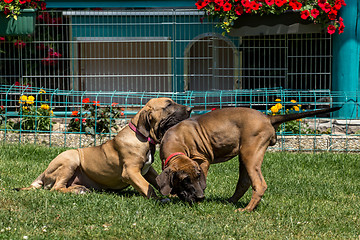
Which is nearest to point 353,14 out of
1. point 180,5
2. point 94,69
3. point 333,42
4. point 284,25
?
point 333,42

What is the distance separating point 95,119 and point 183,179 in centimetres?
518

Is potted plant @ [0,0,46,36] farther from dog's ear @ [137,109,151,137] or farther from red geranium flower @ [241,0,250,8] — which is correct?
dog's ear @ [137,109,151,137]

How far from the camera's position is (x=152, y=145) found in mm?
6148

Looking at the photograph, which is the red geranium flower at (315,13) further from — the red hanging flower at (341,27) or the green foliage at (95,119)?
the green foliage at (95,119)

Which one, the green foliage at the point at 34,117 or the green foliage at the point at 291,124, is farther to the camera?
the green foliage at the point at 34,117

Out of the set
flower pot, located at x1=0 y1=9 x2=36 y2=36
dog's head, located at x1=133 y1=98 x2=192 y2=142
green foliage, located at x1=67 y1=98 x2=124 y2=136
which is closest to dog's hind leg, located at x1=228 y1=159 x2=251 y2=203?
dog's head, located at x1=133 y1=98 x2=192 y2=142

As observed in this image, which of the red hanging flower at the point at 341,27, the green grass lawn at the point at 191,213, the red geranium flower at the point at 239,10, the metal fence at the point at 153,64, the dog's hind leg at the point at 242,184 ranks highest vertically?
the red geranium flower at the point at 239,10

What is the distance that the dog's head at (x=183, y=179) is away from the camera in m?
5.28

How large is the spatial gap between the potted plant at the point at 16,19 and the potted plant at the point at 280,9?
349 centimetres

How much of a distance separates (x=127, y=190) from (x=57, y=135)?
12.5ft

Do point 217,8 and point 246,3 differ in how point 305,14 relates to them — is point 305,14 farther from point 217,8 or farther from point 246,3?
point 217,8

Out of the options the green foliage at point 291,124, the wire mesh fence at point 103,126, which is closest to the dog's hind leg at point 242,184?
the wire mesh fence at point 103,126

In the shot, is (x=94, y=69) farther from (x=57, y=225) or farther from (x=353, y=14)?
(x=57, y=225)

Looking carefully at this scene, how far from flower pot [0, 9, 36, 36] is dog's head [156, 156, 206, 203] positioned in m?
6.92
